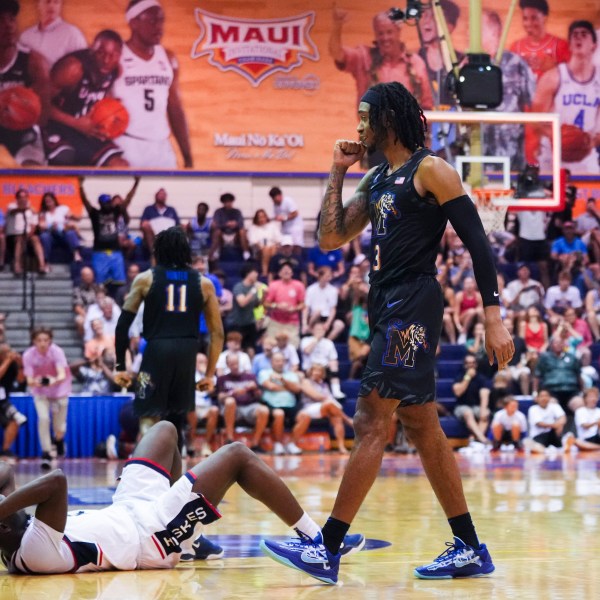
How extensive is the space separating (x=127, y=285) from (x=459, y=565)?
42.8 feet

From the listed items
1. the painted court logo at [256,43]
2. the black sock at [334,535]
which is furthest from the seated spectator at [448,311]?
the black sock at [334,535]

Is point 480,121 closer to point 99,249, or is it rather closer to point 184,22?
point 99,249

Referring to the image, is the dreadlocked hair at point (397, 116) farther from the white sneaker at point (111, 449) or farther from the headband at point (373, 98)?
the white sneaker at point (111, 449)

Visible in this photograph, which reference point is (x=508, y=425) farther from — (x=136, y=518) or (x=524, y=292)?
(x=136, y=518)

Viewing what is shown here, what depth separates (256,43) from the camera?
77.0 feet

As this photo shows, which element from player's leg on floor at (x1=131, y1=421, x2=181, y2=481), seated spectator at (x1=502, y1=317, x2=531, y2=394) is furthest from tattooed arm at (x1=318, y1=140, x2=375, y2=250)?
seated spectator at (x1=502, y1=317, x2=531, y2=394)

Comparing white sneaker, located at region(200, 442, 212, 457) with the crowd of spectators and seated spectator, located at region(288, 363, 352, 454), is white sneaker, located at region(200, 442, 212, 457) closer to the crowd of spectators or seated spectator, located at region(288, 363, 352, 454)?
the crowd of spectators

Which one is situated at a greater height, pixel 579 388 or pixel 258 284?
pixel 258 284

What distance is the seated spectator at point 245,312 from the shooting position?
17.0 m

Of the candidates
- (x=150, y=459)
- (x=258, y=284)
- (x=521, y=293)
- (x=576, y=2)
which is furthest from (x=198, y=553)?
(x=576, y=2)

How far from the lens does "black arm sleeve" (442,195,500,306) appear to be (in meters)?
5.25

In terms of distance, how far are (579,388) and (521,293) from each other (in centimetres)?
243

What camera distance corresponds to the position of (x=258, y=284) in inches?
685

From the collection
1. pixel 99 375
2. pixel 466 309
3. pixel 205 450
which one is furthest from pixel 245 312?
pixel 466 309
